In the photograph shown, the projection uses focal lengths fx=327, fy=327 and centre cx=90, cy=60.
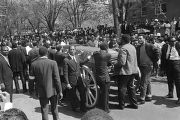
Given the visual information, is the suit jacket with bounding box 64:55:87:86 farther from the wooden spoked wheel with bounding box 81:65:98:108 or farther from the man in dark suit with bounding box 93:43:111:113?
the man in dark suit with bounding box 93:43:111:113

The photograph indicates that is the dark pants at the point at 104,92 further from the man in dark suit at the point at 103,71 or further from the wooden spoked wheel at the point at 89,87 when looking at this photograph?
the wooden spoked wheel at the point at 89,87

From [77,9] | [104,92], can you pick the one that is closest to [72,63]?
[104,92]

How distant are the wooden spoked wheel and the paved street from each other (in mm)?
440

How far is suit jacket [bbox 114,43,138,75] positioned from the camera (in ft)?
27.1

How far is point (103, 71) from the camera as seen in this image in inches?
314

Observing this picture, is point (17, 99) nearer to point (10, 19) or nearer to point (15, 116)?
point (15, 116)

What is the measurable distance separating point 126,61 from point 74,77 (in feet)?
4.58

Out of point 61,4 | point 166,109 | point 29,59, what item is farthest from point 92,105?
point 61,4

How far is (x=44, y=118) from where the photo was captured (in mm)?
6695

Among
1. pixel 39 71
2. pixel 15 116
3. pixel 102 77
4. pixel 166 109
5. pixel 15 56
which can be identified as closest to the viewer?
pixel 15 116

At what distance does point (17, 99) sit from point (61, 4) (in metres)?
36.6

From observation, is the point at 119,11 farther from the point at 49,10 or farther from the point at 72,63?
the point at 49,10

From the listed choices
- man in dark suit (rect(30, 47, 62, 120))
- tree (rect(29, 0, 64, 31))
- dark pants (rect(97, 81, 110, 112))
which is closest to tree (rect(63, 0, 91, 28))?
tree (rect(29, 0, 64, 31))

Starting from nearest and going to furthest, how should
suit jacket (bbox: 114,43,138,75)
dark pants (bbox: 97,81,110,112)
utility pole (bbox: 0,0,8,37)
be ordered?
dark pants (bbox: 97,81,110,112) → suit jacket (bbox: 114,43,138,75) → utility pole (bbox: 0,0,8,37)
